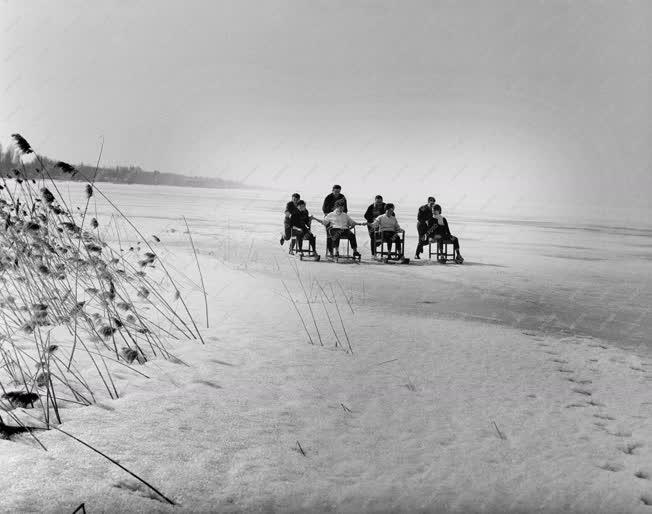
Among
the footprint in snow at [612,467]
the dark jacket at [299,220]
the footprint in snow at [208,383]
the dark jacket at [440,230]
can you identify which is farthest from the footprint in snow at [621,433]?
the dark jacket at [299,220]

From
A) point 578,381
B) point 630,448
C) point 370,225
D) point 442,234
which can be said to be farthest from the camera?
point 370,225

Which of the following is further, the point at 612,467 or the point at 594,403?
the point at 594,403

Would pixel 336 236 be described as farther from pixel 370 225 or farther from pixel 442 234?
pixel 442 234

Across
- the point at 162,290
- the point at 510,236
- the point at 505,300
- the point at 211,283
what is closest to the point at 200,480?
the point at 162,290

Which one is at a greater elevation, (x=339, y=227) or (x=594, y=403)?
(x=339, y=227)

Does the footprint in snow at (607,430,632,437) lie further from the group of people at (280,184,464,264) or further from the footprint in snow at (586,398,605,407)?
the group of people at (280,184,464,264)

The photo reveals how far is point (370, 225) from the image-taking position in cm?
1473

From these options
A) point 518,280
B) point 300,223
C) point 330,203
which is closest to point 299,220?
point 300,223

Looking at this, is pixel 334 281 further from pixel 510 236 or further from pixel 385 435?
pixel 510 236

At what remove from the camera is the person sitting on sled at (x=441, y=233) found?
47.2ft

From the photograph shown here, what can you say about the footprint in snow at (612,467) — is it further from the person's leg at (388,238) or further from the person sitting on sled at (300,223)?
the person sitting on sled at (300,223)

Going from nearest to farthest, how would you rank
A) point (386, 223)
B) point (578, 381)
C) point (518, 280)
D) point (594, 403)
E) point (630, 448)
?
point (630, 448), point (594, 403), point (578, 381), point (518, 280), point (386, 223)

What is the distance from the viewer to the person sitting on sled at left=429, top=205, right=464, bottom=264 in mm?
14375

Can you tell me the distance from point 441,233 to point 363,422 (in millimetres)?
11437
